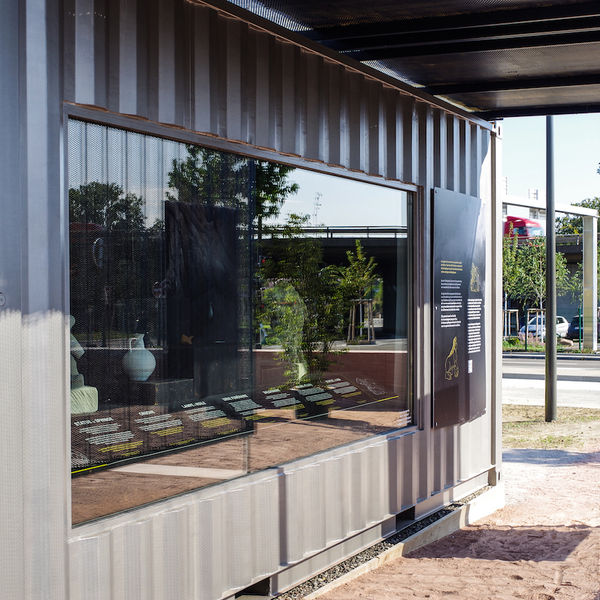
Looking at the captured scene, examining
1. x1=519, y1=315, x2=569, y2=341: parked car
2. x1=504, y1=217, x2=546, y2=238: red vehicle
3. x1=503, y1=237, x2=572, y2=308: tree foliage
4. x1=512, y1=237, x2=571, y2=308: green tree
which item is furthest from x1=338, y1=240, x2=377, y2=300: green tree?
x1=504, y1=217, x2=546, y2=238: red vehicle

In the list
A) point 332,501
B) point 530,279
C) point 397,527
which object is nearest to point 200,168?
point 332,501

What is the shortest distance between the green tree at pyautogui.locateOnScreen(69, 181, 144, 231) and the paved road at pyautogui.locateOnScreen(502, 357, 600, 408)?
38.0 ft

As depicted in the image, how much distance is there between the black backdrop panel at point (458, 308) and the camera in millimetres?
6734

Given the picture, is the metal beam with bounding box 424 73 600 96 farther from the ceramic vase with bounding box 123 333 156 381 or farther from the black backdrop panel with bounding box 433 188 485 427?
the ceramic vase with bounding box 123 333 156 381

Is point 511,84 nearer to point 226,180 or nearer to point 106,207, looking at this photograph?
point 226,180

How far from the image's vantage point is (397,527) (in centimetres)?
641

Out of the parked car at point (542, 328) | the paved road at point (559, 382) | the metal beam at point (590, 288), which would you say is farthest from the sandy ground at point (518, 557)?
the parked car at point (542, 328)

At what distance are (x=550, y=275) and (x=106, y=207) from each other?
415 inches

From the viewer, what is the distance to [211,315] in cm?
452

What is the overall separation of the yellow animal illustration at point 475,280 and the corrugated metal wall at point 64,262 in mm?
957

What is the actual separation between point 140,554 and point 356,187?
9.72 ft

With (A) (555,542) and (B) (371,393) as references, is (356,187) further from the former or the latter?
(A) (555,542)

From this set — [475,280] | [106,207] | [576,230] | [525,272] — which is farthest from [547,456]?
[576,230]

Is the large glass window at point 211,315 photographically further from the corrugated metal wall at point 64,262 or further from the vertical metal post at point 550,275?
the vertical metal post at point 550,275
